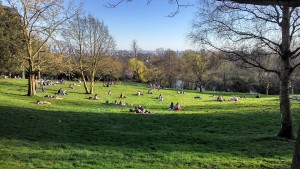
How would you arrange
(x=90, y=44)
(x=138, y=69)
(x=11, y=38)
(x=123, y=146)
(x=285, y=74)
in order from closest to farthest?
(x=123, y=146)
(x=285, y=74)
(x=11, y=38)
(x=90, y=44)
(x=138, y=69)

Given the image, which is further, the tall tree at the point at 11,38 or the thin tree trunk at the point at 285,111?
the tall tree at the point at 11,38

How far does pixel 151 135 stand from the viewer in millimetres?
13398

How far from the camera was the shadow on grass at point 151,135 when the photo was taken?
1095 centimetres

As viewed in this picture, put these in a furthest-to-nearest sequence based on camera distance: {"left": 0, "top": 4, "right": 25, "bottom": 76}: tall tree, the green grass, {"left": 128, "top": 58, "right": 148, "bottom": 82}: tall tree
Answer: {"left": 128, "top": 58, "right": 148, "bottom": 82}: tall tree < {"left": 0, "top": 4, "right": 25, "bottom": 76}: tall tree < the green grass

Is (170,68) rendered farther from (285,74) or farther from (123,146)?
(123,146)

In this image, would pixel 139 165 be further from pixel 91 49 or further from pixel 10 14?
pixel 91 49

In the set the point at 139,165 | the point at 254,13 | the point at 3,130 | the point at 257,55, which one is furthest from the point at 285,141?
the point at 3,130

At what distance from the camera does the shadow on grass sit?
11.0 meters

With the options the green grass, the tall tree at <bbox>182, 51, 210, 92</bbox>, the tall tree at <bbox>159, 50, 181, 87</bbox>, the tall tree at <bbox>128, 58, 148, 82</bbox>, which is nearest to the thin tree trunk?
the green grass

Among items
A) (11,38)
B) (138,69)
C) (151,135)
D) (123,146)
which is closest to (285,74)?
(151,135)

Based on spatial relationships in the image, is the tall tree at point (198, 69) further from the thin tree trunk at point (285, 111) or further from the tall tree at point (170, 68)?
the thin tree trunk at point (285, 111)

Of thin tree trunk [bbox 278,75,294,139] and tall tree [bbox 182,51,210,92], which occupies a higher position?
tall tree [bbox 182,51,210,92]

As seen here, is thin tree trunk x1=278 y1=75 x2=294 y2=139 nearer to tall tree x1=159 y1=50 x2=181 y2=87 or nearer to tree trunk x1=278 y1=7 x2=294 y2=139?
tree trunk x1=278 y1=7 x2=294 y2=139

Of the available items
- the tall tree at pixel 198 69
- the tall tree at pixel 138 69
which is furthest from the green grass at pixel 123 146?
the tall tree at pixel 138 69
